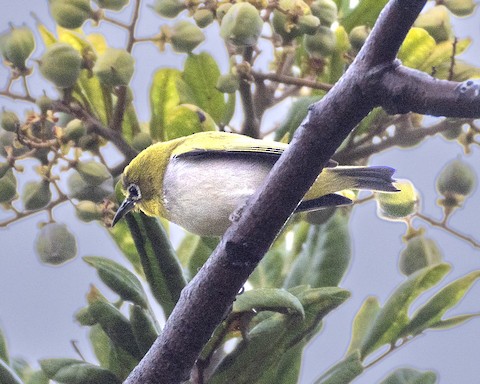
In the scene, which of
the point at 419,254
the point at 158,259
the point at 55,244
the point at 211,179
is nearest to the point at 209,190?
the point at 211,179

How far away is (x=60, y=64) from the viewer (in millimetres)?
949

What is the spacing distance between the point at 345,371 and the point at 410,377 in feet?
0.36

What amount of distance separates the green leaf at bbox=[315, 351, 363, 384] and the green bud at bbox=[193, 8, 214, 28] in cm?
48

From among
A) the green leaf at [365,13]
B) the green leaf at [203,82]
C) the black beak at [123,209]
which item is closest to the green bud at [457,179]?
the green leaf at [365,13]

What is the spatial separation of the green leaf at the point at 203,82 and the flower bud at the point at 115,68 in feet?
0.58

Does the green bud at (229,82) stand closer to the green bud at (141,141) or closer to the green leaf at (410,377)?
the green bud at (141,141)

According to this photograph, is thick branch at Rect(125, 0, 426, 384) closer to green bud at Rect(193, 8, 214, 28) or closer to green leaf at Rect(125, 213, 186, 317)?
green leaf at Rect(125, 213, 186, 317)

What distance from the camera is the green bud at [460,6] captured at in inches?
40.0

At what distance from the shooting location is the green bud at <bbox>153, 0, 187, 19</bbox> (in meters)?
1.01

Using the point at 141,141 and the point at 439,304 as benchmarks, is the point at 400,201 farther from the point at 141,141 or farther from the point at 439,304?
the point at 141,141

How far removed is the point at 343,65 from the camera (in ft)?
3.59

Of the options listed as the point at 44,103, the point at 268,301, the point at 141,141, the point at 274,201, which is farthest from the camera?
the point at 141,141

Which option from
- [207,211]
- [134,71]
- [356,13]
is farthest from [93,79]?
[356,13]

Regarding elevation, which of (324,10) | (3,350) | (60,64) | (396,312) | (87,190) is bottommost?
(3,350)
